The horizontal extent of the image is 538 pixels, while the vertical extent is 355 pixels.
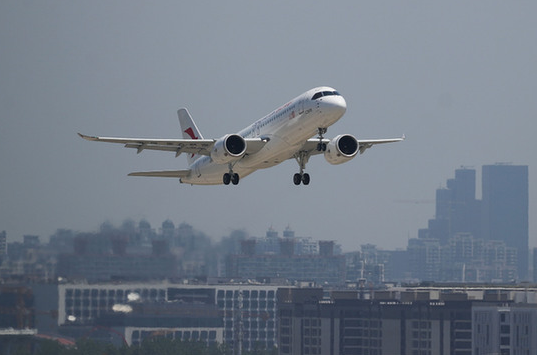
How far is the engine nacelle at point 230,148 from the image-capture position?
47.9m

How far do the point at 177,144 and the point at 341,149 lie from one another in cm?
693

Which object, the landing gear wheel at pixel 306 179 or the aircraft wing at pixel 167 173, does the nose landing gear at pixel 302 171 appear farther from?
the aircraft wing at pixel 167 173

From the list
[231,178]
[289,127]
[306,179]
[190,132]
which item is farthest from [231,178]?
[190,132]

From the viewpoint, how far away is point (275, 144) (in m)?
46.8

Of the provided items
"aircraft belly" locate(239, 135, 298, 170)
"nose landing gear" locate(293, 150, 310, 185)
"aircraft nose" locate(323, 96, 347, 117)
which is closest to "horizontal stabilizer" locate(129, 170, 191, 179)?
"aircraft belly" locate(239, 135, 298, 170)

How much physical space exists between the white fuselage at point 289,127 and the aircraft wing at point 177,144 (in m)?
0.33

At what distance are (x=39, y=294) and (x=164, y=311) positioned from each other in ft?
45.9

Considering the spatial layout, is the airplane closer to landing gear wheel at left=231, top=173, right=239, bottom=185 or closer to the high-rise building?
landing gear wheel at left=231, top=173, right=239, bottom=185

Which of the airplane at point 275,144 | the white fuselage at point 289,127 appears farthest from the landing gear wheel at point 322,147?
the white fuselage at point 289,127

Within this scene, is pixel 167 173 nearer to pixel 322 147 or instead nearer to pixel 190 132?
pixel 322 147

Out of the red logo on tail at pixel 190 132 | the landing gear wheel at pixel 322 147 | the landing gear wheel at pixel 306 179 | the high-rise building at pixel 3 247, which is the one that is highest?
the red logo on tail at pixel 190 132

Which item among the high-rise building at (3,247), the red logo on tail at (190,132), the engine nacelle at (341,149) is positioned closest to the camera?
the engine nacelle at (341,149)

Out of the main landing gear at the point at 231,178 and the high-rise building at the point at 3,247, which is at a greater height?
the main landing gear at the point at 231,178

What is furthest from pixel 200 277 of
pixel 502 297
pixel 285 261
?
pixel 285 261
